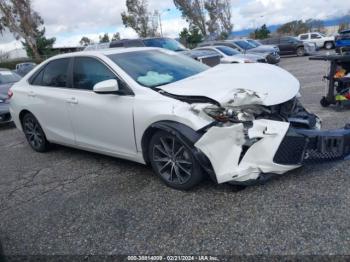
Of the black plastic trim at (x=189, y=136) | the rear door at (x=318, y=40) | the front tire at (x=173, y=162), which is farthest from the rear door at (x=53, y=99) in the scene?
the rear door at (x=318, y=40)

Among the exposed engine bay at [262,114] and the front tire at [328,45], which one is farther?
the front tire at [328,45]

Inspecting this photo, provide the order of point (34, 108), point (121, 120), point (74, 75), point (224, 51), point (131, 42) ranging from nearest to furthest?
1. point (121, 120)
2. point (74, 75)
3. point (34, 108)
4. point (131, 42)
5. point (224, 51)

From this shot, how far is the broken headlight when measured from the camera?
11.0 ft

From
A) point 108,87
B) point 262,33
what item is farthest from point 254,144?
point 262,33

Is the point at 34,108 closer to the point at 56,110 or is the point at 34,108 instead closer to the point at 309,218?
the point at 56,110

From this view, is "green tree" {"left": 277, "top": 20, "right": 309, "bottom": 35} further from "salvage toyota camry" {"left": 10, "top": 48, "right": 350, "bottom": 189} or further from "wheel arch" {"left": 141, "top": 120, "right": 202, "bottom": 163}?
"wheel arch" {"left": 141, "top": 120, "right": 202, "bottom": 163}

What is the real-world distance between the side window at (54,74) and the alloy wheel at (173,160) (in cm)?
193

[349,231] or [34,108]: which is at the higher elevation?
[34,108]

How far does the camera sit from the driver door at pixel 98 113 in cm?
406

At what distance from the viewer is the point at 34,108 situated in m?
5.46

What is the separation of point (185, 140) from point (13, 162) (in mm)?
3413

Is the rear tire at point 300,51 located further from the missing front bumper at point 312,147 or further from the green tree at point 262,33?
the missing front bumper at point 312,147

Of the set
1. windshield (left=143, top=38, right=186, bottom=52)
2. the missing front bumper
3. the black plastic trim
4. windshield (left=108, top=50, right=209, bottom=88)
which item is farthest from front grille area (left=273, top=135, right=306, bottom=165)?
windshield (left=143, top=38, right=186, bottom=52)

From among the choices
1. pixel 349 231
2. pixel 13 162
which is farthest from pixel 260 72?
pixel 13 162
